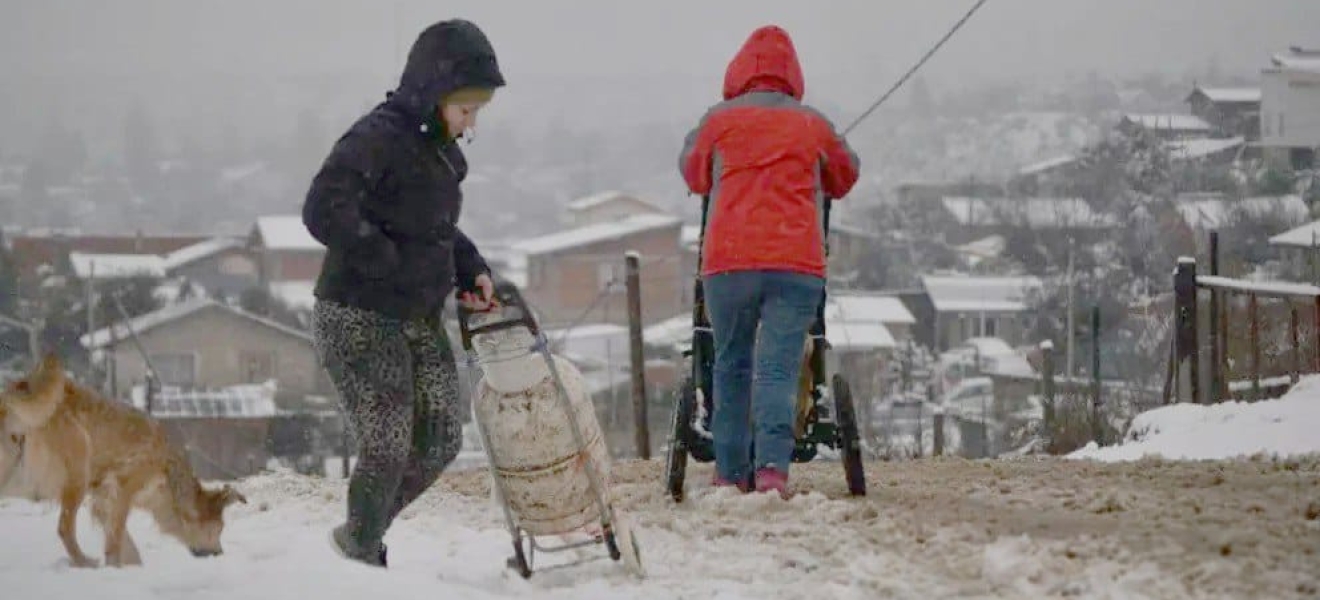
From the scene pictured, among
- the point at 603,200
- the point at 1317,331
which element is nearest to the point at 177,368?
the point at 603,200

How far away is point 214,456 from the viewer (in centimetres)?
2809

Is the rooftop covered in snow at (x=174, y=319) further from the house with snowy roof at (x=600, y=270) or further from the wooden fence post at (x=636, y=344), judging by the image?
the wooden fence post at (x=636, y=344)

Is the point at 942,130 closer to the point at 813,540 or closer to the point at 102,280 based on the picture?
the point at 102,280

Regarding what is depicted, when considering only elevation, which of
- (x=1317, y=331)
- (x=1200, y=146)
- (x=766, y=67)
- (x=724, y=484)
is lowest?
(x=724, y=484)

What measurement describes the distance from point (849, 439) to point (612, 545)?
63.1 inches

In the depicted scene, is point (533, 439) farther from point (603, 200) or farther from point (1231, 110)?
point (603, 200)

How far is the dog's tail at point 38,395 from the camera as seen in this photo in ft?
15.2

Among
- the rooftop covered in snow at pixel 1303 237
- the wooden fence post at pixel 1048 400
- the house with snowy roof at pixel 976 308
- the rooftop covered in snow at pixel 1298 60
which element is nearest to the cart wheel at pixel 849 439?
the wooden fence post at pixel 1048 400

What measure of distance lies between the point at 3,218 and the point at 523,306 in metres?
42.1

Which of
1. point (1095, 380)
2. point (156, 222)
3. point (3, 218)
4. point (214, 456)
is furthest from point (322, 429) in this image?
point (156, 222)

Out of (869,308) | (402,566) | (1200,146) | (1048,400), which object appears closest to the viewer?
(402,566)

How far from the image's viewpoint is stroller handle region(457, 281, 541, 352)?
4.75 m

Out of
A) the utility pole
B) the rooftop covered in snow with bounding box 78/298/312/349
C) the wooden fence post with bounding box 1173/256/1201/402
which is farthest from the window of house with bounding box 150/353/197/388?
the wooden fence post with bounding box 1173/256/1201/402

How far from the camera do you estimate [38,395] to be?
4629mm
